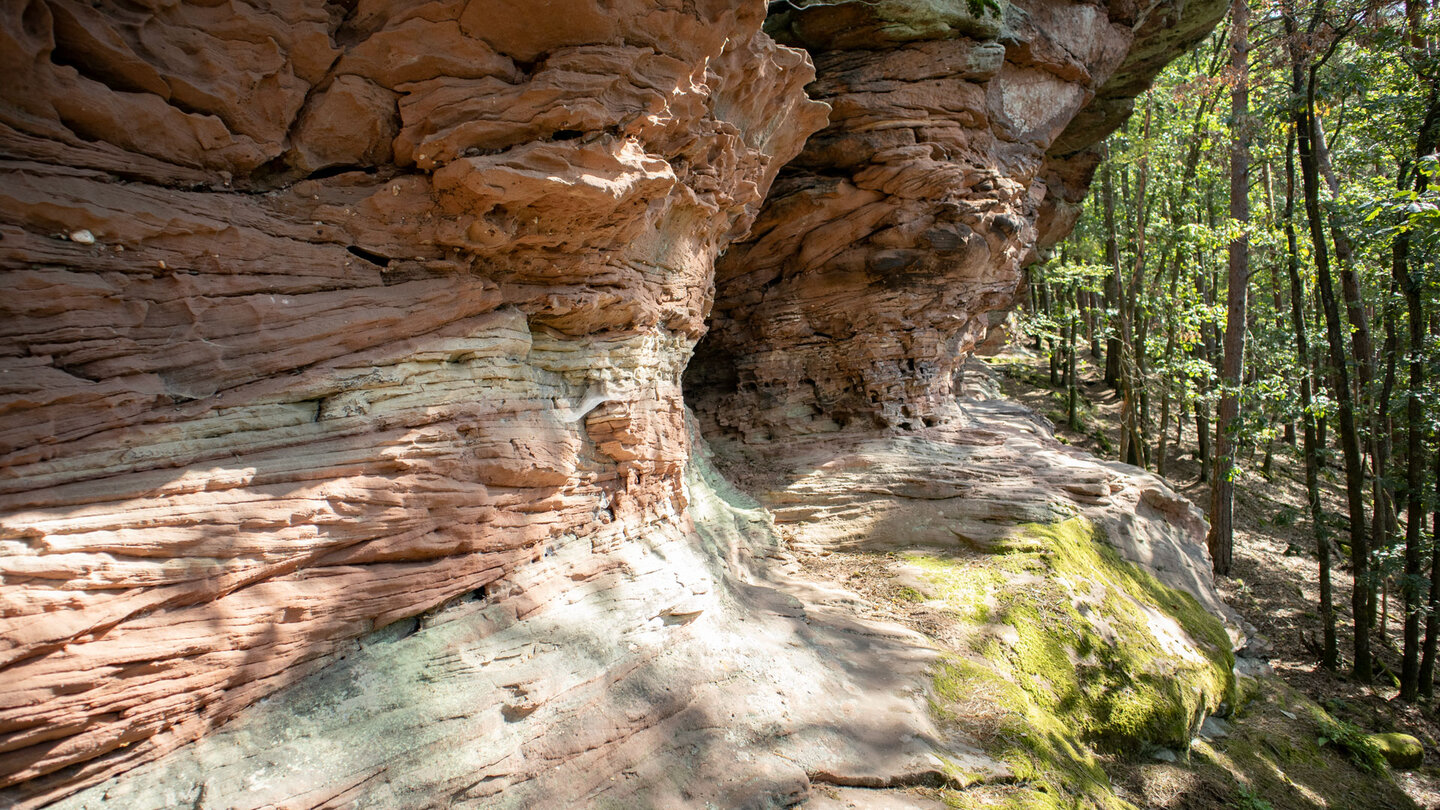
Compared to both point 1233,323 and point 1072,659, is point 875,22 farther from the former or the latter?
point 1233,323

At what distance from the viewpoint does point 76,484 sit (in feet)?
12.1

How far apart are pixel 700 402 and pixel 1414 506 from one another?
1263 cm

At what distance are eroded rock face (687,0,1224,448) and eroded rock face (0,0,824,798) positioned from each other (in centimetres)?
482

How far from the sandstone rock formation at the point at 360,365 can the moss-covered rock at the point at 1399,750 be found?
29.5 feet

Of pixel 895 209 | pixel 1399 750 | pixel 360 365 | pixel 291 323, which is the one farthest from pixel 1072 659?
pixel 291 323

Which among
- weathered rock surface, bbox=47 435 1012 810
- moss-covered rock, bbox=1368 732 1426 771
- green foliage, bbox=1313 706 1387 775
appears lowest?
moss-covered rock, bbox=1368 732 1426 771

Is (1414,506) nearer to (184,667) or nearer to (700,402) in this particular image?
(700,402)

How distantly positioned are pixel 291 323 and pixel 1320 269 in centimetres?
1518

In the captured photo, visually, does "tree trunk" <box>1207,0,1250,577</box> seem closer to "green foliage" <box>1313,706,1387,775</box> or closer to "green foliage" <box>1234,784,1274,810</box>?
"green foliage" <box>1313,706,1387,775</box>

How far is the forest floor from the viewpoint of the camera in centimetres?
1205

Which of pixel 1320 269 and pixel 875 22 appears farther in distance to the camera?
pixel 1320 269

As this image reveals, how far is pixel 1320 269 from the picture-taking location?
11.9 meters

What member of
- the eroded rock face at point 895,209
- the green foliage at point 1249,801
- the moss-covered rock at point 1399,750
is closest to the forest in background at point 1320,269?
the moss-covered rock at point 1399,750

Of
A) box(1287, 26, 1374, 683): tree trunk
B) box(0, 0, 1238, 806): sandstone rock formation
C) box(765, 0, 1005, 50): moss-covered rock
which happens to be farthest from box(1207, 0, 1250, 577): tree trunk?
box(0, 0, 1238, 806): sandstone rock formation
